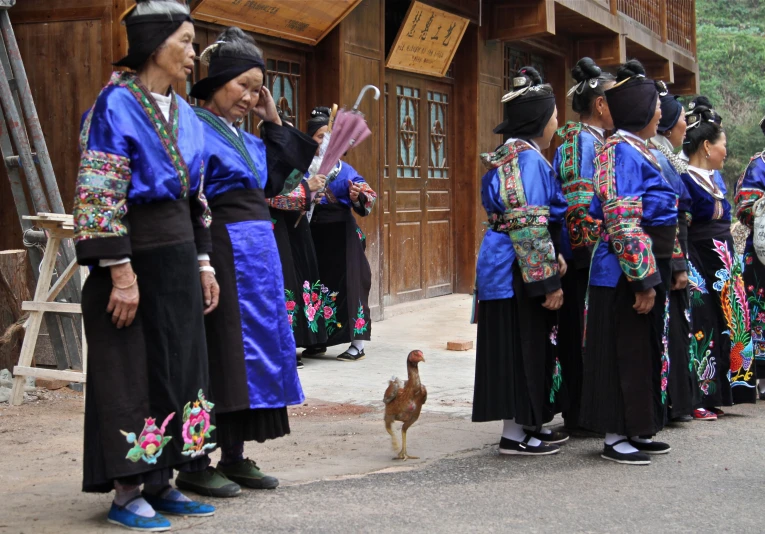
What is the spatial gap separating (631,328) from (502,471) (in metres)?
0.96

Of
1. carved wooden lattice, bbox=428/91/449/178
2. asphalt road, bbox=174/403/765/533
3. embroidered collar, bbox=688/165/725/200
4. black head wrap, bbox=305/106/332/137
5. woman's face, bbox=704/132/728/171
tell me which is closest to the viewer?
asphalt road, bbox=174/403/765/533

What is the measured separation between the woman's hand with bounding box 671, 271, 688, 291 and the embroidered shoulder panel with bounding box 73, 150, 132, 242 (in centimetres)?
326

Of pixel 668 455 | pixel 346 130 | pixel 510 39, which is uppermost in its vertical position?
pixel 510 39

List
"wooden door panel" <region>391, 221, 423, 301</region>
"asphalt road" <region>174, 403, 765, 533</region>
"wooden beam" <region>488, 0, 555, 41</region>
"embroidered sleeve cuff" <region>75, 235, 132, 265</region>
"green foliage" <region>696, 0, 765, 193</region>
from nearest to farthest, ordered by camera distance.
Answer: "embroidered sleeve cuff" <region>75, 235, 132, 265</region> < "asphalt road" <region>174, 403, 765, 533</region> < "wooden door panel" <region>391, 221, 423, 301</region> < "wooden beam" <region>488, 0, 555, 41</region> < "green foliage" <region>696, 0, 765, 193</region>

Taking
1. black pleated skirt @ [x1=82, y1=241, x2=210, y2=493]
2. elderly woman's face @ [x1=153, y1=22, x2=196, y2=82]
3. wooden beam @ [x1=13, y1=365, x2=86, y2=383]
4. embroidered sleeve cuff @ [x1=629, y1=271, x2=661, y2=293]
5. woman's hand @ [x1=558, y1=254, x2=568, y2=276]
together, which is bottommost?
wooden beam @ [x1=13, y1=365, x2=86, y2=383]

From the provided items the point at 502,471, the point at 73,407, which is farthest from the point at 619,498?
the point at 73,407

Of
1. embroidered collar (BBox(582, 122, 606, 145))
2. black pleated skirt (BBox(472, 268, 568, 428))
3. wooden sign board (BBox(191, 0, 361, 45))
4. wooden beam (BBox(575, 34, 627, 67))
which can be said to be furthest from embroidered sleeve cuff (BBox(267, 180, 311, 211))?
wooden beam (BBox(575, 34, 627, 67))

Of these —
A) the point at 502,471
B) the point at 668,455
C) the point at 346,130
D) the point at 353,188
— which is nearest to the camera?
the point at 502,471

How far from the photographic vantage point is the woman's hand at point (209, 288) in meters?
4.20

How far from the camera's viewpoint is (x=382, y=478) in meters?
4.83

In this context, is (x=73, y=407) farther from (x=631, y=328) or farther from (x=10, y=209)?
(x=631, y=328)

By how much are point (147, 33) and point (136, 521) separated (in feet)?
5.86

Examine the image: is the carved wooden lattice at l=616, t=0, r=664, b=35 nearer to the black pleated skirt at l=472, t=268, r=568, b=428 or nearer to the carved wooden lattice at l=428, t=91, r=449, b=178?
the carved wooden lattice at l=428, t=91, r=449, b=178

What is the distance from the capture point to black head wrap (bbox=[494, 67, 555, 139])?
5.38 metres
